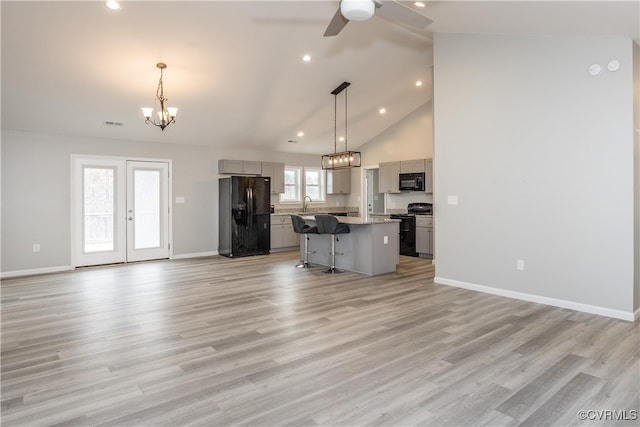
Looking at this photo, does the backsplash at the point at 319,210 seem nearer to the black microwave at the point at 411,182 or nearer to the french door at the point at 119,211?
the black microwave at the point at 411,182

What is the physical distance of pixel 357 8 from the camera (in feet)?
9.96

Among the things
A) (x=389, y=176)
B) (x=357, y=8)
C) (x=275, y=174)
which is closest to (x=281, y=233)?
(x=275, y=174)

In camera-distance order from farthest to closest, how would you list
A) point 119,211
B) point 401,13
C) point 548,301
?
point 119,211, point 548,301, point 401,13

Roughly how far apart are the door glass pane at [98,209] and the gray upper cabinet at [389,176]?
557cm

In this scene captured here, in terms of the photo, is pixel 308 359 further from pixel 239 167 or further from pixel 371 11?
pixel 239 167

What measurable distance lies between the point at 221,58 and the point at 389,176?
4799 mm

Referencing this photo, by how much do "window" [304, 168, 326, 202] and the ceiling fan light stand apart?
6.74m

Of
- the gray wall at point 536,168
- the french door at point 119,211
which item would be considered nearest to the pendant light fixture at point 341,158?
the gray wall at point 536,168

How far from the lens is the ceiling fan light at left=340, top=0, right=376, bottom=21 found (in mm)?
3014

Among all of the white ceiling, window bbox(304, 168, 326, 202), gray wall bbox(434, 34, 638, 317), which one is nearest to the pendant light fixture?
the white ceiling

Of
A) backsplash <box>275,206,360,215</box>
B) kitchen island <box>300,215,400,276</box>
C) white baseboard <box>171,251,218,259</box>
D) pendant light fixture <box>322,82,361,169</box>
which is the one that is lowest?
white baseboard <box>171,251,218,259</box>

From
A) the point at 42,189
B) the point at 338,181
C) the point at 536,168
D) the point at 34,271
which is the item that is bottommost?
the point at 34,271

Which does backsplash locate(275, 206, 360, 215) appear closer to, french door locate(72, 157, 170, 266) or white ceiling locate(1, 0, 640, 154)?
white ceiling locate(1, 0, 640, 154)

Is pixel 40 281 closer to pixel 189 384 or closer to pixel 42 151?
pixel 42 151
